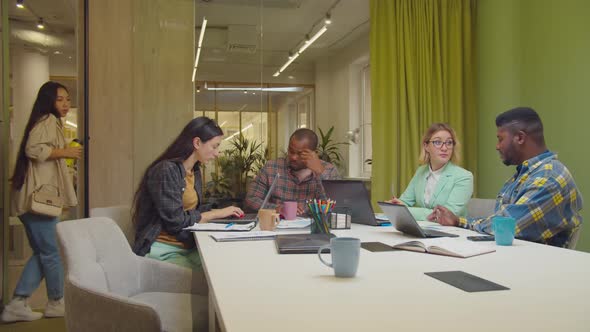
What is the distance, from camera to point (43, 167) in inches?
127

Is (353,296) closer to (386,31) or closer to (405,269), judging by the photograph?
(405,269)

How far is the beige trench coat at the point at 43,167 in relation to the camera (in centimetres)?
314

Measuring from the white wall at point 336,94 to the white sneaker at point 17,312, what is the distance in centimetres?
329

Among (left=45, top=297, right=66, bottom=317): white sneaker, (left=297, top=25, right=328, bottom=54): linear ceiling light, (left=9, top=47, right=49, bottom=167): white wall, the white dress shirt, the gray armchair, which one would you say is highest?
(left=297, top=25, right=328, bottom=54): linear ceiling light

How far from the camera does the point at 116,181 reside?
368 centimetres

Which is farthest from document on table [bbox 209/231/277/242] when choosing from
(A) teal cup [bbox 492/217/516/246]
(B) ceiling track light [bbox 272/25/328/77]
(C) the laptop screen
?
(B) ceiling track light [bbox 272/25/328/77]

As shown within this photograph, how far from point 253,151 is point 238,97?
59cm

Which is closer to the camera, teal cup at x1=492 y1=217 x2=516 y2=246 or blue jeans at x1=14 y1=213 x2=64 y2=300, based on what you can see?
teal cup at x1=492 y1=217 x2=516 y2=246

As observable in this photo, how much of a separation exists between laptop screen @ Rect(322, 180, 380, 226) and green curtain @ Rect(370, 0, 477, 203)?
6.32 feet

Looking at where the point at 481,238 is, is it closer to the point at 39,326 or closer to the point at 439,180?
the point at 439,180

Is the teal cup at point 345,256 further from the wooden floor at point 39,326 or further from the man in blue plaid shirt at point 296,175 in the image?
the wooden floor at point 39,326

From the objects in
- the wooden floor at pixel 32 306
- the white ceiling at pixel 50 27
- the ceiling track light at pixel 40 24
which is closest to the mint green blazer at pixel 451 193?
the wooden floor at pixel 32 306

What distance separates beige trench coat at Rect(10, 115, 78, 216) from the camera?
3.14 meters

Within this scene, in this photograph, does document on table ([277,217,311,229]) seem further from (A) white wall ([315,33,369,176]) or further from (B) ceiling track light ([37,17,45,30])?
(A) white wall ([315,33,369,176])
